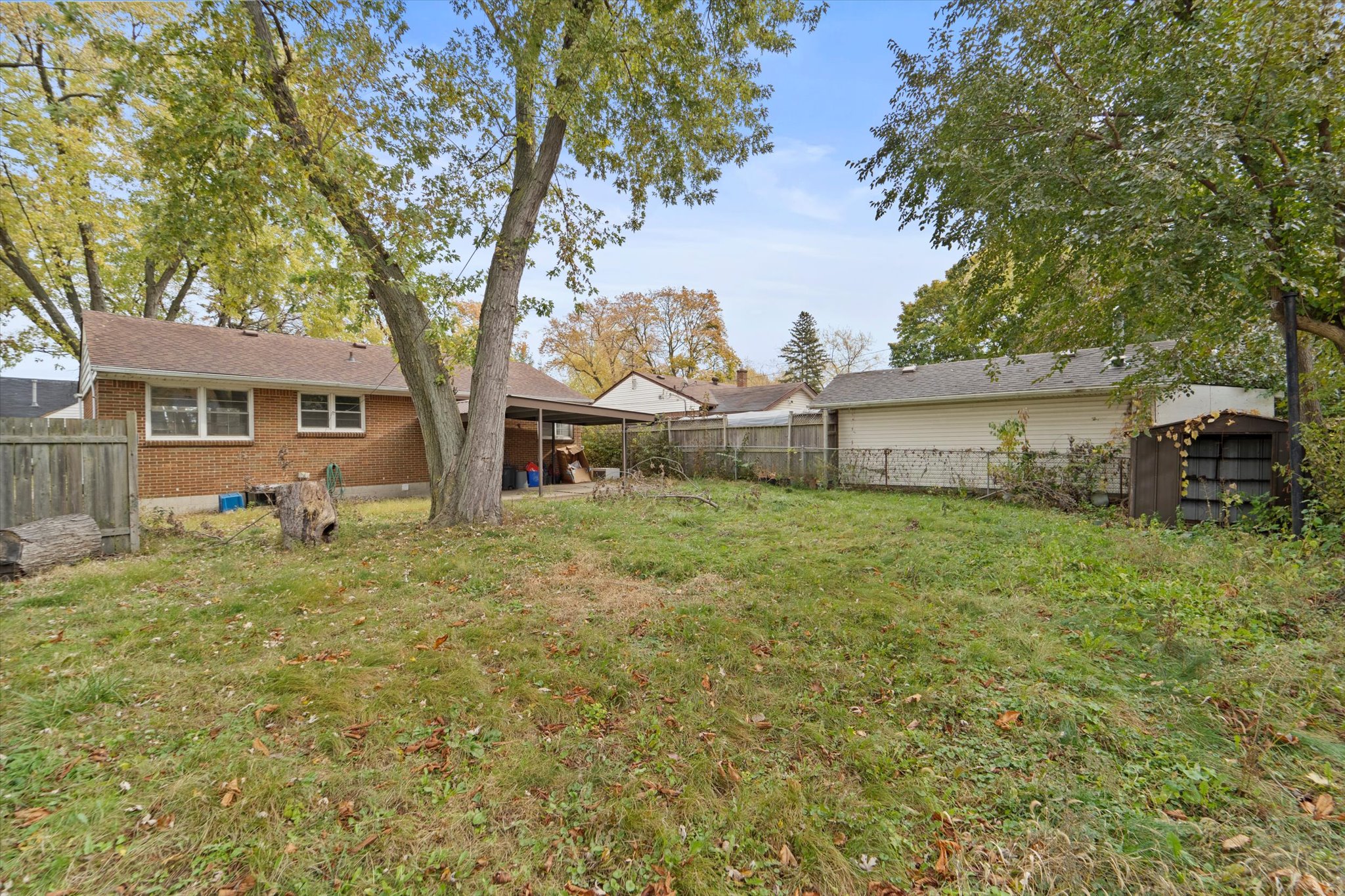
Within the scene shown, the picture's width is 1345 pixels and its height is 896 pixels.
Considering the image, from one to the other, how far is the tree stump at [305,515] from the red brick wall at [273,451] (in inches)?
193

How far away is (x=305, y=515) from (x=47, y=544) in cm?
222

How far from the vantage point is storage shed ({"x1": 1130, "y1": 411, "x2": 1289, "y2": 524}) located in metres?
7.13


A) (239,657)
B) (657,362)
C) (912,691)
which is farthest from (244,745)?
(657,362)

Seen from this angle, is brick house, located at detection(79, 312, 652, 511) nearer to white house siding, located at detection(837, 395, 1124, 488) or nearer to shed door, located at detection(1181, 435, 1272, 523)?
white house siding, located at detection(837, 395, 1124, 488)

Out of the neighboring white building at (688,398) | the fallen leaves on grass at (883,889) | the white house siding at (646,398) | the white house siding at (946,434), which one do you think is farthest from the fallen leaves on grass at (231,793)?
the white house siding at (646,398)

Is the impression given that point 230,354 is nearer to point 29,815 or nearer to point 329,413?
point 329,413

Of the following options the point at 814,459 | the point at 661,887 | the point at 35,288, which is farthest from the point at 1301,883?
the point at 35,288

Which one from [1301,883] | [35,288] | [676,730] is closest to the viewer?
[1301,883]

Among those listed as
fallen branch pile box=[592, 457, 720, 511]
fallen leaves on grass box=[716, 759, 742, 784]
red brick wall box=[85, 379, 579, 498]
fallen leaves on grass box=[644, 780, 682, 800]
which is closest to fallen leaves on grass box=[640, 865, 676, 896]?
fallen leaves on grass box=[644, 780, 682, 800]

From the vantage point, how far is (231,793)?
2.23 m

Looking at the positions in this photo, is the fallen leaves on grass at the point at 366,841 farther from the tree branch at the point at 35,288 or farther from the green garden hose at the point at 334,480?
the tree branch at the point at 35,288

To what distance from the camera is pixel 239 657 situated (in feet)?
11.6

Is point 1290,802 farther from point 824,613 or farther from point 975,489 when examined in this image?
point 975,489

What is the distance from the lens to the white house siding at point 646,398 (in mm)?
26312
